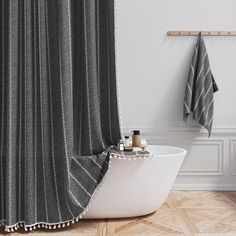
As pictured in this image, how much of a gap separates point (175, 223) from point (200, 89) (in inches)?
47.6

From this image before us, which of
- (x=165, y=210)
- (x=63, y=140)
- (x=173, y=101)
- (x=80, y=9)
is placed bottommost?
(x=165, y=210)

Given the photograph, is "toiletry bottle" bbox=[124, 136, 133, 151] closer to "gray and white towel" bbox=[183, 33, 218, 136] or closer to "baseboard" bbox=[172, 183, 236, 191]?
"gray and white towel" bbox=[183, 33, 218, 136]

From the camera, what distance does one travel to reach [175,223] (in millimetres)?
2422

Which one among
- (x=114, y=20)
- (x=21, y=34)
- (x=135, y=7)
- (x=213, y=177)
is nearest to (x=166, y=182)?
(x=213, y=177)

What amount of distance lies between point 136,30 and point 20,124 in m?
1.44

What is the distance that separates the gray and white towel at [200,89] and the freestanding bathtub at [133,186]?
704 millimetres

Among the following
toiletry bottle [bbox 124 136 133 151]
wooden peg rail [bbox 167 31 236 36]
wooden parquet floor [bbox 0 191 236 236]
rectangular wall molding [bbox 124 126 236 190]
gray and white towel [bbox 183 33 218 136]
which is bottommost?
wooden parquet floor [bbox 0 191 236 236]

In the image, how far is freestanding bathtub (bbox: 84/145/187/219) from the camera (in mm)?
2352

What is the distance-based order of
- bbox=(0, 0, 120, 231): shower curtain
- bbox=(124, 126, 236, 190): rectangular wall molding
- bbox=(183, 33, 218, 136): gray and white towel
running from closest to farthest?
1. bbox=(0, 0, 120, 231): shower curtain
2. bbox=(183, 33, 218, 136): gray and white towel
3. bbox=(124, 126, 236, 190): rectangular wall molding

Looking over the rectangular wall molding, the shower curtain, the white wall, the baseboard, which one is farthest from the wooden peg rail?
the baseboard

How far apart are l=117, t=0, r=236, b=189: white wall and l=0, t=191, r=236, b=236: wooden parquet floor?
46 cm

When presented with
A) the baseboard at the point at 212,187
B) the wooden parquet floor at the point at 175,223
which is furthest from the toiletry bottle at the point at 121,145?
the baseboard at the point at 212,187

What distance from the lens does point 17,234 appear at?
7.34ft

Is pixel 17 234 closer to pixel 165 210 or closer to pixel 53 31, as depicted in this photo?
pixel 165 210
